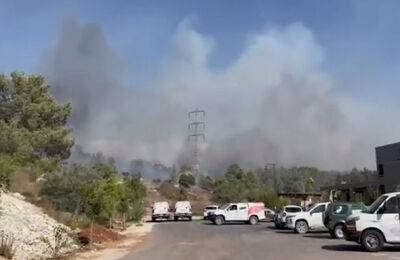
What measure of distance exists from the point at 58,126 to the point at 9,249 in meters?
46.0

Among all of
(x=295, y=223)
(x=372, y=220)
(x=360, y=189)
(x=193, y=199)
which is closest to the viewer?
(x=372, y=220)

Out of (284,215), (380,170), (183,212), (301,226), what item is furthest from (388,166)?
(301,226)

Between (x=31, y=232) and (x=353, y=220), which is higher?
(x=353, y=220)

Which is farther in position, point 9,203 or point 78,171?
point 78,171

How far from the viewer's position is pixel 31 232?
27.3 metres

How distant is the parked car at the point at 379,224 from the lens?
2197 cm

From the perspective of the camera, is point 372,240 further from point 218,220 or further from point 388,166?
point 388,166

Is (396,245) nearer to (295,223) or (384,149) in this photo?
(295,223)

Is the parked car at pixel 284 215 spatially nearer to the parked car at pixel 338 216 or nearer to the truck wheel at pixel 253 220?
the parked car at pixel 338 216

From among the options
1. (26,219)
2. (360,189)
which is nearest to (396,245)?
(26,219)

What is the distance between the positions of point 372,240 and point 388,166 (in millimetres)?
50947

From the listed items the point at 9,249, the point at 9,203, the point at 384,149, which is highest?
the point at 384,149

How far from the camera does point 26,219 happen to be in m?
30.4

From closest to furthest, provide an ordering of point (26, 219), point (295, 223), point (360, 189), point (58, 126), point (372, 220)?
point (372, 220)
point (26, 219)
point (295, 223)
point (58, 126)
point (360, 189)
